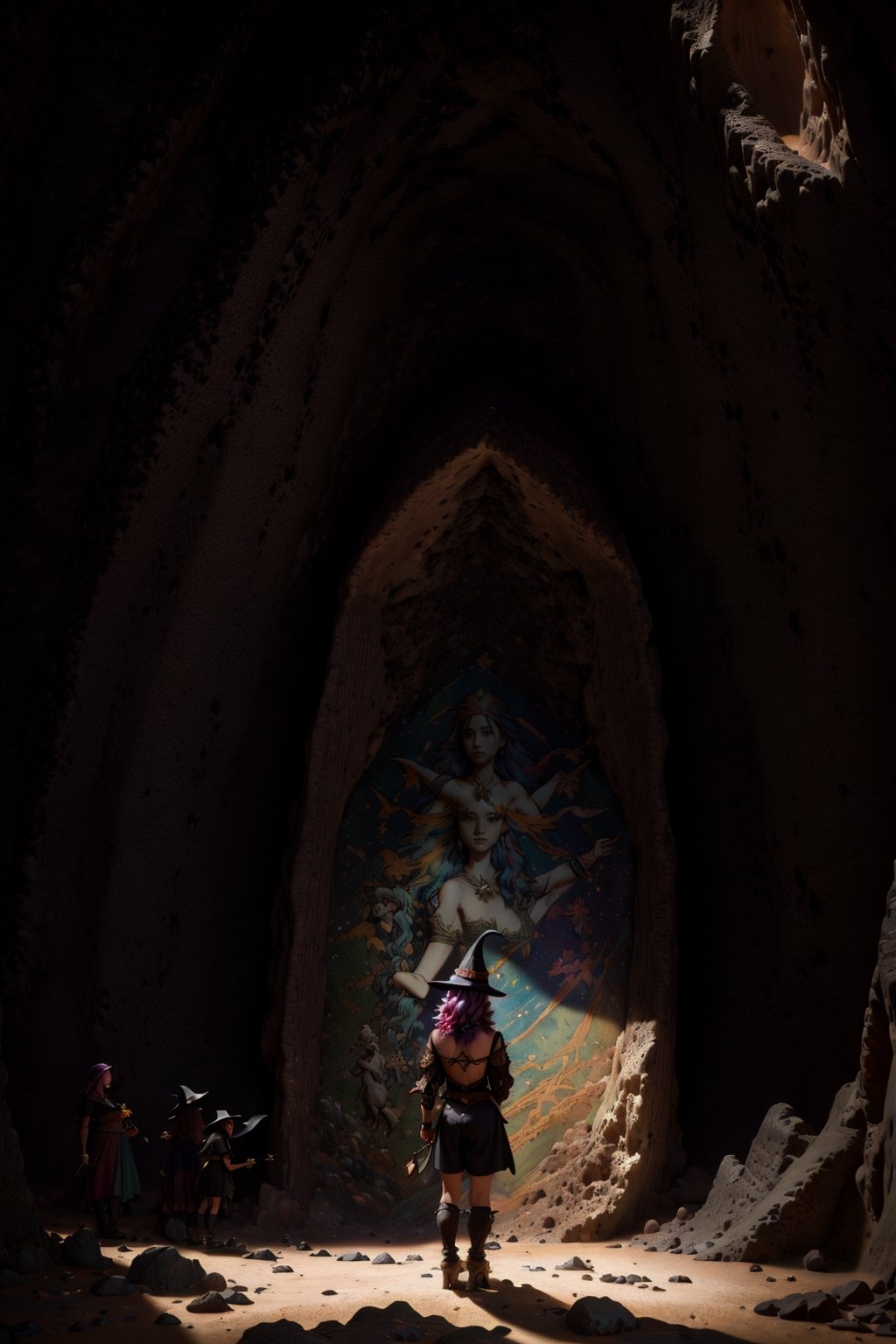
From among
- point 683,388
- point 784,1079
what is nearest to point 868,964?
point 784,1079

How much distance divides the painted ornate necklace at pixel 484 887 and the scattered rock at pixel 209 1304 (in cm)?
362

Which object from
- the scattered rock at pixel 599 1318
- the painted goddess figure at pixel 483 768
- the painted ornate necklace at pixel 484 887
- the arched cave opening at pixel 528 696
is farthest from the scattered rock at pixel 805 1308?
the painted goddess figure at pixel 483 768

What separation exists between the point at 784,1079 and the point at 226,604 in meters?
3.66

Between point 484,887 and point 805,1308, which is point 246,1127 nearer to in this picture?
point 484,887

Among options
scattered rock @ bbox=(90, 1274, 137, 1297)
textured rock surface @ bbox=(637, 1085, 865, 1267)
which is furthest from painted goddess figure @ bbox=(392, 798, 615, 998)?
scattered rock @ bbox=(90, 1274, 137, 1297)

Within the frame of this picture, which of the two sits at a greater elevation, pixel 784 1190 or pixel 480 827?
pixel 480 827

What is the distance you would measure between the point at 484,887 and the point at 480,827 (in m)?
0.34

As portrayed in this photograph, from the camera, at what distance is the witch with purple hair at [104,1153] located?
587 cm

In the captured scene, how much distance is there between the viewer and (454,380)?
26.3 feet

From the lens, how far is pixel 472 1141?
5.22 m

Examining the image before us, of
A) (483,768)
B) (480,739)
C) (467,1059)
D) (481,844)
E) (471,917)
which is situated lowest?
(467,1059)

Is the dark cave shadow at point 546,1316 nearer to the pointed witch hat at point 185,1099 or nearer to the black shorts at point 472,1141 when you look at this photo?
the black shorts at point 472,1141

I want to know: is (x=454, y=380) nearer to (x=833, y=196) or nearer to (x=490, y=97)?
(x=490, y=97)

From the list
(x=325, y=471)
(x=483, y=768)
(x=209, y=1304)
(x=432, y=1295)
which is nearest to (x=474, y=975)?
(x=432, y=1295)
